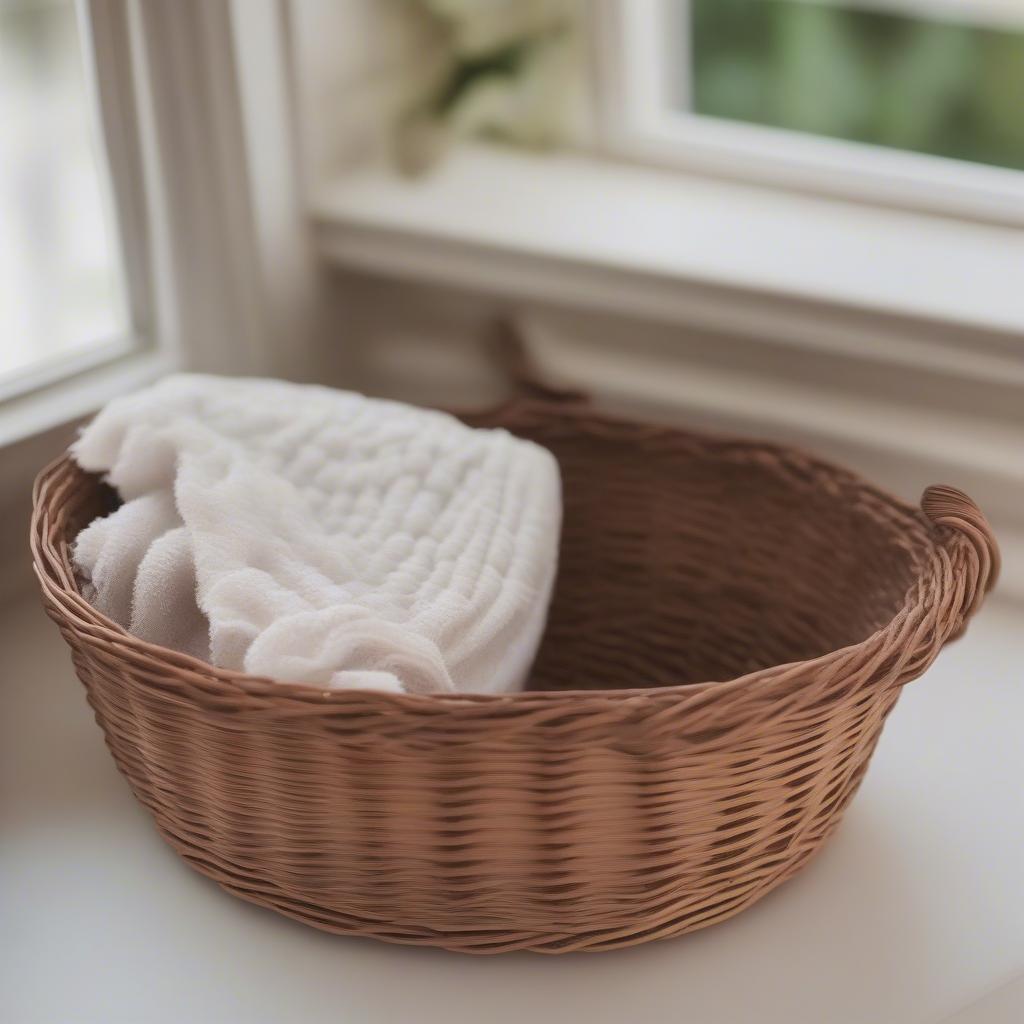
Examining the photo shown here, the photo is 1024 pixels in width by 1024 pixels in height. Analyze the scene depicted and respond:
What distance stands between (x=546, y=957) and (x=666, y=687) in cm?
17

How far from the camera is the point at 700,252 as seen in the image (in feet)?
3.59

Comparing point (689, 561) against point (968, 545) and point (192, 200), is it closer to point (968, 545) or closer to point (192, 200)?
point (968, 545)

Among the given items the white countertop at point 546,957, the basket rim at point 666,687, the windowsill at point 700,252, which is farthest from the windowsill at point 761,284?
the white countertop at point 546,957

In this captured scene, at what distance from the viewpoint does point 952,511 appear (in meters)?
0.82

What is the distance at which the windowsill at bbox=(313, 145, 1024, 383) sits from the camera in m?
1.01

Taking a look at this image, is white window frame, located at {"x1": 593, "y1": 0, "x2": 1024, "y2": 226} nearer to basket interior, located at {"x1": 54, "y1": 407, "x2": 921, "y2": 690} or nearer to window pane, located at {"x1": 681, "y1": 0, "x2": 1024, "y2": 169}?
window pane, located at {"x1": 681, "y1": 0, "x2": 1024, "y2": 169}

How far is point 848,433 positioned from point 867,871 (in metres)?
0.38

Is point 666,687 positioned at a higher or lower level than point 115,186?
lower

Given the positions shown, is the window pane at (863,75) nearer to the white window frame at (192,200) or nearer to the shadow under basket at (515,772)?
the white window frame at (192,200)

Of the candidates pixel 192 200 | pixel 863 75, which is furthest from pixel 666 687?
pixel 863 75

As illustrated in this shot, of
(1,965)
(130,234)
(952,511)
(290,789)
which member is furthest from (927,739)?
(130,234)

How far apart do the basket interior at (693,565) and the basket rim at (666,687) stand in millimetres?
21

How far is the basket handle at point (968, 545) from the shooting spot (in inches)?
30.7

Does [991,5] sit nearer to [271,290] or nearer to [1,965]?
[271,290]
